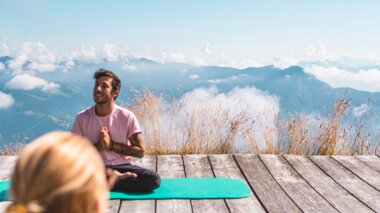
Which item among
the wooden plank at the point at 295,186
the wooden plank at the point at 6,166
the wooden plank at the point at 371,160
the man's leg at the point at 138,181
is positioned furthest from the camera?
the wooden plank at the point at 371,160

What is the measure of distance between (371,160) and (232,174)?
1.82 m

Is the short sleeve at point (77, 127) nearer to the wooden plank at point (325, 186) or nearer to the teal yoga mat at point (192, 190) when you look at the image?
the teal yoga mat at point (192, 190)

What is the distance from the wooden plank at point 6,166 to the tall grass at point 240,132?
4.91 ft

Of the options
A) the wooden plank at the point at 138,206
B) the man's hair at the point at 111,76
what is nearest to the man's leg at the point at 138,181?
the wooden plank at the point at 138,206

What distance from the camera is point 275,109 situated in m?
6.46

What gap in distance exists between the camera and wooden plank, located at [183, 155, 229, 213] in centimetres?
356

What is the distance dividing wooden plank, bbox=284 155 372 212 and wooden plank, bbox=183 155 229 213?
35.6 inches

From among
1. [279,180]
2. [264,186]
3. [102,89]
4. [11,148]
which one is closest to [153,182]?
[102,89]

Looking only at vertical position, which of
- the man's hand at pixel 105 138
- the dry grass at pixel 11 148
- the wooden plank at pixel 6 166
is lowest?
the dry grass at pixel 11 148

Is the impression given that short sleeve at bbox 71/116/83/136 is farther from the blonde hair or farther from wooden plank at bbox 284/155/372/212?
the blonde hair

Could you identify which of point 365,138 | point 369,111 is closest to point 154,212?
point 365,138

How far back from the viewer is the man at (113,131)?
143 inches

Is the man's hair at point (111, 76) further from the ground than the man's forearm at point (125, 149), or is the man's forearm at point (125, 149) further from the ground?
the man's hair at point (111, 76)

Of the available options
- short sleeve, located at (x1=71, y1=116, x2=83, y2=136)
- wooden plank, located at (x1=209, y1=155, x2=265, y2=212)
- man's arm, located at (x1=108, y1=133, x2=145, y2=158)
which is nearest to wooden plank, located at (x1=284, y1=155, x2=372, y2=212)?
wooden plank, located at (x1=209, y1=155, x2=265, y2=212)
